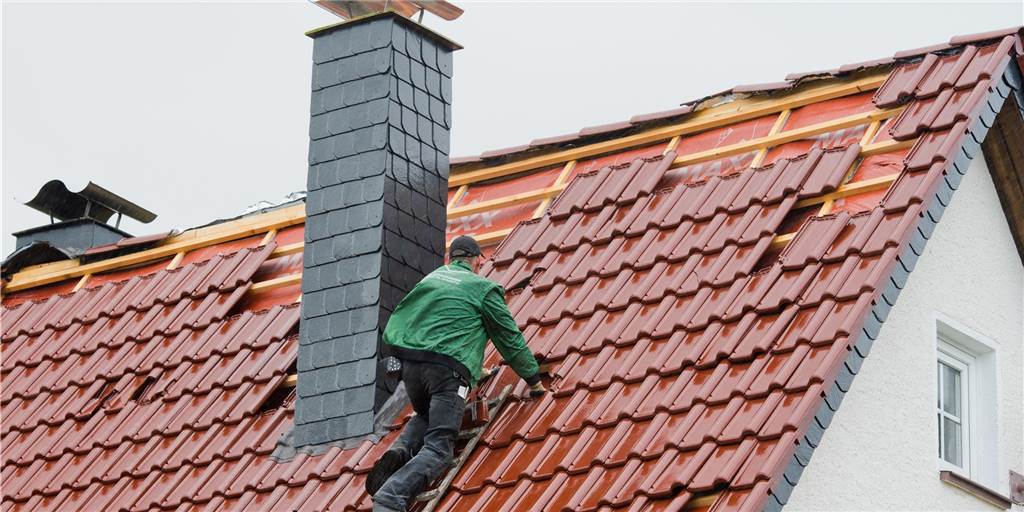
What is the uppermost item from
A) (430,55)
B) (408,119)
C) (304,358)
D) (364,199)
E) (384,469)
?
(430,55)

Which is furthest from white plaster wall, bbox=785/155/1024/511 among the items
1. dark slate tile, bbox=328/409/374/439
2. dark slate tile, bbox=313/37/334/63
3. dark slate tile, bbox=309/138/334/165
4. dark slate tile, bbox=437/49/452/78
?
dark slate tile, bbox=313/37/334/63

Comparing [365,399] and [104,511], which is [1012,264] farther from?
[104,511]

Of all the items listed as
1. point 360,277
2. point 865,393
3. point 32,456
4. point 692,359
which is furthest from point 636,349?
point 32,456

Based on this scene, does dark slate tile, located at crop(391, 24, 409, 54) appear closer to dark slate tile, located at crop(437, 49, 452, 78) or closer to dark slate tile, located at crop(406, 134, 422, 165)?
dark slate tile, located at crop(437, 49, 452, 78)

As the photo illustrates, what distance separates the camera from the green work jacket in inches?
440

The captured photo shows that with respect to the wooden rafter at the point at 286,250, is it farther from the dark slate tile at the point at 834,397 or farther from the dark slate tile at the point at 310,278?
the dark slate tile at the point at 834,397

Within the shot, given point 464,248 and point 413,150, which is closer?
point 464,248

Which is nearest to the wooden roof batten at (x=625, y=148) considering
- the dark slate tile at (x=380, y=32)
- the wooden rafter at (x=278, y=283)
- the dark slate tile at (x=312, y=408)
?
the wooden rafter at (x=278, y=283)

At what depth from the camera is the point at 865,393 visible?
10938 millimetres

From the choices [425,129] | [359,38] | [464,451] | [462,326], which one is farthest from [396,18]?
[464,451]

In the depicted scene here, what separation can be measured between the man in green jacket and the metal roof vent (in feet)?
21.9

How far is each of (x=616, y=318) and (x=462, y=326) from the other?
1.00 meters

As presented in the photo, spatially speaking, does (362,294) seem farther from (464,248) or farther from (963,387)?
(963,387)

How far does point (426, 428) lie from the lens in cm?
1129
